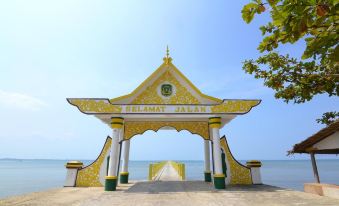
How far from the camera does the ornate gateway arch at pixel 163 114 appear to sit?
30.2 ft

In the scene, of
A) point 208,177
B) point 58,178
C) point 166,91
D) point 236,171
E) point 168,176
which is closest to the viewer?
point 166,91

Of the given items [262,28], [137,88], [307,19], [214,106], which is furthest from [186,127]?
[307,19]

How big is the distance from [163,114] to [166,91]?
122 cm

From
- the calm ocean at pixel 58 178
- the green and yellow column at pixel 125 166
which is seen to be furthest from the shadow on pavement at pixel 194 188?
the calm ocean at pixel 58 178

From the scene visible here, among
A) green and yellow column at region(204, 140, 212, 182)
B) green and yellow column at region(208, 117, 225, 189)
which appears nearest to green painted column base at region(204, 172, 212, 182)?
green and yellow column at region(204, 140, 212, 182)

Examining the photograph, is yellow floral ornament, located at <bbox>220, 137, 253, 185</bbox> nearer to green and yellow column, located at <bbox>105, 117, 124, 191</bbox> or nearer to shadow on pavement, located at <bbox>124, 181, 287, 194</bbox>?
shadow on pavement, located at <bbox>124, 181, 287, 194</bbox>

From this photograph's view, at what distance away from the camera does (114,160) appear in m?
8.92

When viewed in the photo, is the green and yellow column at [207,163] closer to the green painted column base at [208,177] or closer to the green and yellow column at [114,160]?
the green painted column base at [208,177]

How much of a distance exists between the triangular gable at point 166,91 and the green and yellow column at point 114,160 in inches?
38.8

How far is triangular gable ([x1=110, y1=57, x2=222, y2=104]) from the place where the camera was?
9750mm

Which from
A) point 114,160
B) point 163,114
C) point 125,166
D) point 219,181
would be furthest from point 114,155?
point 219,181

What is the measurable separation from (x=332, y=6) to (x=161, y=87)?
827 centimetres

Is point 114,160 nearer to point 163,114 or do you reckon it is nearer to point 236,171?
point 163,114

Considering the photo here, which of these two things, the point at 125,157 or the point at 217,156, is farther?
the point at 125,157
